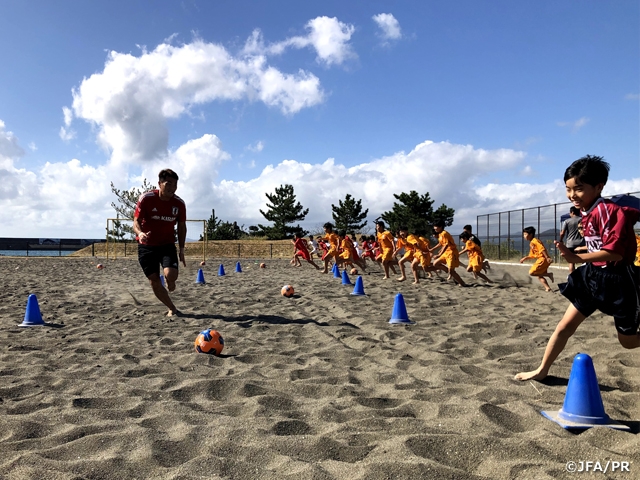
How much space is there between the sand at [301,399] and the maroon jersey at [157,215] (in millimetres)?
1159

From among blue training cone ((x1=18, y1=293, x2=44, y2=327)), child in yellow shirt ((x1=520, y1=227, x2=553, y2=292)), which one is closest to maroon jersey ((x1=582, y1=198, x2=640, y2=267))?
blue training cone ((x1=18, y1=293, x2=44, y2=327))

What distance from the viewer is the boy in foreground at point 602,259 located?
3.07m

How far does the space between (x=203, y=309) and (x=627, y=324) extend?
5810mm

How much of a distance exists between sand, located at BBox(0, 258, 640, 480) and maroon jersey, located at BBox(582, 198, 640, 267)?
1.01 meters

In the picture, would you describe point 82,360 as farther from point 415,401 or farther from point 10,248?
point 10,248

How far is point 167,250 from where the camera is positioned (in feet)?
22.1

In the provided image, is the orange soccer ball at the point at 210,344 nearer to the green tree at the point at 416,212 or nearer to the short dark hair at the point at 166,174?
the short dark hair at the point at 166,174

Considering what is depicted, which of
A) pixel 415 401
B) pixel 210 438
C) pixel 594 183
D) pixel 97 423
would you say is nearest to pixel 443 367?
pixel 415 401

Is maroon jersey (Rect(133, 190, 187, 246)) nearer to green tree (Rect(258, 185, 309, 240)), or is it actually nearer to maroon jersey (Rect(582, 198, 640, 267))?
maroon jersey (Rect(582, 198, 640, 267))

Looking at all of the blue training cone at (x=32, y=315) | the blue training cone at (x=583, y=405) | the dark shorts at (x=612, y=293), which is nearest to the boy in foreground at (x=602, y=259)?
the dark shorts at (x=612, y=293)

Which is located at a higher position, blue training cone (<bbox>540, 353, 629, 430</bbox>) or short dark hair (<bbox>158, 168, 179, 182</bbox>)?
short dark hair (<bbox>158, 168, 179, 182</bbox>)

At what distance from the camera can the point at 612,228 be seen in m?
3.08

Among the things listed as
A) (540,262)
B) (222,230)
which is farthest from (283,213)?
(540,262)

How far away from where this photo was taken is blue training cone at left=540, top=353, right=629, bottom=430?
107 inches
